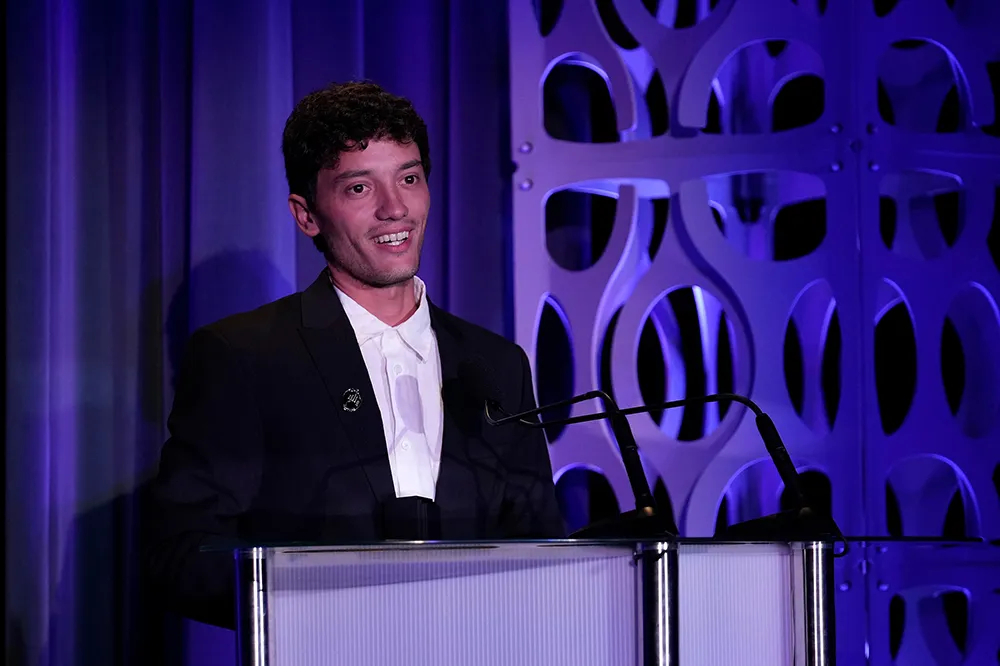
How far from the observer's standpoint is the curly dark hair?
2.01 meters

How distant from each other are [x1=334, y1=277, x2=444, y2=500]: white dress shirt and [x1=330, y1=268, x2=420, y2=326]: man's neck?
0.04 feet

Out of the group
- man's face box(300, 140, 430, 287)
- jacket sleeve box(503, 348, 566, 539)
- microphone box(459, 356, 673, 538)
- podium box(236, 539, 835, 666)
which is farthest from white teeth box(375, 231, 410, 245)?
podium box(236, 539, 835, 666)

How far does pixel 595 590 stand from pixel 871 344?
1.55m

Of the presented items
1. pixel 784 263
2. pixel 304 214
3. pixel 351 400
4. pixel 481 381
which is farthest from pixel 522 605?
pixel 784 263

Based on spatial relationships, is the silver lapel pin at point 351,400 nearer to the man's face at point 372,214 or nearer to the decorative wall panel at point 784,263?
the man's face at point 372,214

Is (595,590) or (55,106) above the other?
(55,106)

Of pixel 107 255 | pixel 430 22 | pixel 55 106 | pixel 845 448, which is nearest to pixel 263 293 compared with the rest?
pixel 107 255

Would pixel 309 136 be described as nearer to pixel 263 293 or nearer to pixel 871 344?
pixel 263 293

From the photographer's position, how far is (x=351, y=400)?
75.0 inches

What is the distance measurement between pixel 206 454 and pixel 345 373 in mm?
261

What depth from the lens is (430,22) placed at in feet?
8.23

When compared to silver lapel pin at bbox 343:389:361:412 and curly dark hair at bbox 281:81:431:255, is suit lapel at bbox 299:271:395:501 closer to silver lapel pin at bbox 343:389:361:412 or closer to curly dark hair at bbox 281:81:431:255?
silver lapel pin at bbox 343:389:361:412

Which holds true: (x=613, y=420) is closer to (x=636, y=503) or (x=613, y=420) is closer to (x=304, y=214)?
(x=636, y=503)

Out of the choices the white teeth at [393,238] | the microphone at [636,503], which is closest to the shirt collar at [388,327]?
the white teeth at [393,238]
